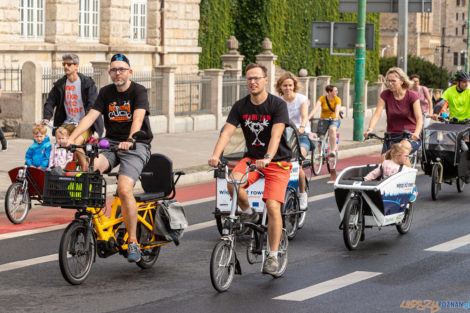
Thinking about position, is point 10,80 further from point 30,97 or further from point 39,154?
point 39,154

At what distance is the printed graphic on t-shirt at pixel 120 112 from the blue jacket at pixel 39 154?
357cm

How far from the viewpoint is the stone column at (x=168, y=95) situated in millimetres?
25797

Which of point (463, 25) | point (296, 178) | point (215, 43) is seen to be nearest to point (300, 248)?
point (296, 178)

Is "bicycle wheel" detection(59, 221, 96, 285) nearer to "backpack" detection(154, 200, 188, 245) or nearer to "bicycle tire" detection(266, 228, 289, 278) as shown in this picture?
"backpack" detection(154, 200, 188, 245)

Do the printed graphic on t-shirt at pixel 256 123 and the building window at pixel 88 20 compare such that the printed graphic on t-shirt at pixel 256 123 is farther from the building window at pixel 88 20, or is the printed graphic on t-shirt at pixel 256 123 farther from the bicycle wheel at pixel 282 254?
the building window at pixel 88 20

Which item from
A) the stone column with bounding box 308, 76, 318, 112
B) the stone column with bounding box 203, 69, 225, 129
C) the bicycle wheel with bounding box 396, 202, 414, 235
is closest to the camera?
the bicycle wheel with bounding box 396, 202, 414, 235

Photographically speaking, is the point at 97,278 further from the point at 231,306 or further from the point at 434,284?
the point at 434,284

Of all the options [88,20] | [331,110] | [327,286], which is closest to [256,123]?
[327,286]

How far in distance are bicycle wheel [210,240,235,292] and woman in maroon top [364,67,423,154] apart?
4.25m

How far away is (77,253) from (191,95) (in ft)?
61.8

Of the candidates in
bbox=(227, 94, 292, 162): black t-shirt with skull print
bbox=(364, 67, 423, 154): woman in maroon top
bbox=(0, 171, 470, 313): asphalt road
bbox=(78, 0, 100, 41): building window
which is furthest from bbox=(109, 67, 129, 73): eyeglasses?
bbox=(78, 0, 100, 41): building window

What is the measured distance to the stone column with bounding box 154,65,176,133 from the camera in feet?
84.6

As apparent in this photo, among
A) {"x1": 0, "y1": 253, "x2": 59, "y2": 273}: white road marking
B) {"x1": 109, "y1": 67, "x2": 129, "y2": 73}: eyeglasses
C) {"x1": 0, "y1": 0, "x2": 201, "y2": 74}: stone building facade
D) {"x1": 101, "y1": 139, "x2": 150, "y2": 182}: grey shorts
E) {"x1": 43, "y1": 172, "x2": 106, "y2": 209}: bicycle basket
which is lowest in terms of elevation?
{"x1": 0, "y1": 253, "x2": 59, "y2": 273}: white road marking

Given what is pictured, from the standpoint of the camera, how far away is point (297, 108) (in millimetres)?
13016
